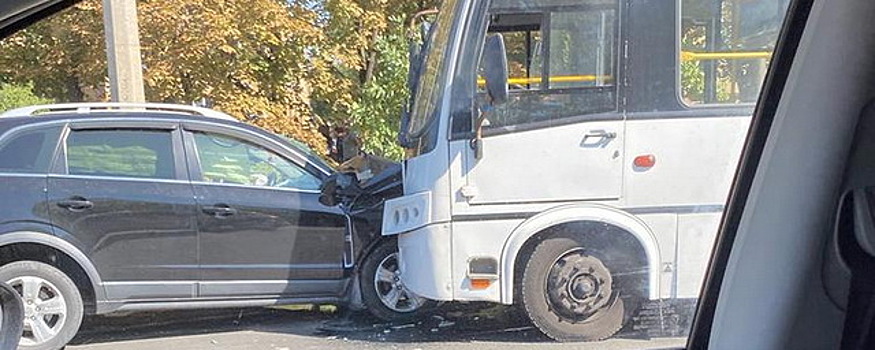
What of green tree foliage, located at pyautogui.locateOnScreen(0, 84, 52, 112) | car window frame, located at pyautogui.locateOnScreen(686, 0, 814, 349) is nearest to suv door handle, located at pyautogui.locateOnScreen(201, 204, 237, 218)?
green tree foliage, located at pyautogui.locateOnScreen(0, 84, 52, 112)

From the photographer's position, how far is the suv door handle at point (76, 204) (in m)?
3.13

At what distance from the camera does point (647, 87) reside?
2910mm

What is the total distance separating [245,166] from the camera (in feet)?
11.0

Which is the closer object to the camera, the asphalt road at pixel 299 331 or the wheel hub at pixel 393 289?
the asphalt road at pixel 299 331

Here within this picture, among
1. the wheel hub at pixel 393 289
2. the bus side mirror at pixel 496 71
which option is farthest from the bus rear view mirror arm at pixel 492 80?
the wheel hub at pixel 393 289

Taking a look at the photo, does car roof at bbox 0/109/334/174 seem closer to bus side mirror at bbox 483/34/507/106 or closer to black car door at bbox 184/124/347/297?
black car door at bbox 184/124/347/297

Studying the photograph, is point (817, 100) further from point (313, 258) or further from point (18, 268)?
point (18, 268)

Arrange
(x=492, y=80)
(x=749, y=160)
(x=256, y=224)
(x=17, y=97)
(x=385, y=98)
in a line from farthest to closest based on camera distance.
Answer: (x=385, y=98), (x=256, y=224), (x=492, y=80), (x=17, y=97), (x=749, y=160)

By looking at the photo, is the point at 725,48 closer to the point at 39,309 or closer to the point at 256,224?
the point at 256,224

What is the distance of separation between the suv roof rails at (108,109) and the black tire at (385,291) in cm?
82

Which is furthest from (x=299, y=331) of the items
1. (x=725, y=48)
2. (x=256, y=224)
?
(x=725, y=48)

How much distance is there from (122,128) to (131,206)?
0.99 feet

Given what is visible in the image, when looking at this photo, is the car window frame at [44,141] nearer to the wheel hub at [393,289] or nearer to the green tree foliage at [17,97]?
the green tree foliage at [17,97]

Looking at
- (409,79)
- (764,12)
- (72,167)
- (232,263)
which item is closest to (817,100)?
(764,12)
